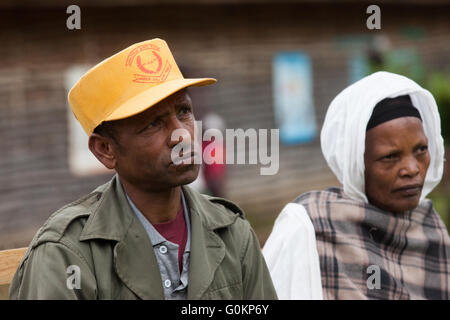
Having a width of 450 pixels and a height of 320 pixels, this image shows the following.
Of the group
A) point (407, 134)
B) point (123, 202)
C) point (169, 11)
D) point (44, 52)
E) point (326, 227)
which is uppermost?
point (169, 11)

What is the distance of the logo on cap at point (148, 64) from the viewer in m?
2.37

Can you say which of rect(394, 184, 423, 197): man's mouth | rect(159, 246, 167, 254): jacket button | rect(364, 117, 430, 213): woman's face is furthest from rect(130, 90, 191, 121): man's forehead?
rect(394, 184, 423, 197): man's mouth

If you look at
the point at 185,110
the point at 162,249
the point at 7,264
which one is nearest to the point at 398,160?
the point at 185,110

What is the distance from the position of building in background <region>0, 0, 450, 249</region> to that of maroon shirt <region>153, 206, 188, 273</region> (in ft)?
17.3

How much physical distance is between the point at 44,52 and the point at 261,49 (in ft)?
11.8

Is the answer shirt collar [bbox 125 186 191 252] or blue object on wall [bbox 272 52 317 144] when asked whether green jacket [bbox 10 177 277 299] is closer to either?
shirt collar [bbox 125 186 191 252]

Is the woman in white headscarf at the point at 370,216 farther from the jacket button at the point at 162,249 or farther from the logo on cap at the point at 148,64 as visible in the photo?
the logo on cap at the point at 148,64

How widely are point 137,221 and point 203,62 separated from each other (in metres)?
7.15

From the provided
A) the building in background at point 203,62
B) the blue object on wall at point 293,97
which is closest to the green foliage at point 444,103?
the building in background at point 203,62

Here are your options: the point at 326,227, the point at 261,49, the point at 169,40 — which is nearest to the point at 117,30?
the point at 169,40

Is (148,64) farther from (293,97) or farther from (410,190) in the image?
(293,97)

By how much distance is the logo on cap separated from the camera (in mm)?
2372
